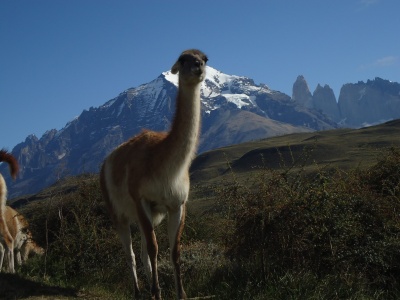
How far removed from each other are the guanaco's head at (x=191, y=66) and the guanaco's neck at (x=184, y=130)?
128 mm

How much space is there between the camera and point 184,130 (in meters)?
7.36

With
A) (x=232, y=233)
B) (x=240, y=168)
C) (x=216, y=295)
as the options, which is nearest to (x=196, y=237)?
(x=232, y=233)

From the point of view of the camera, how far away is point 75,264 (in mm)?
10438

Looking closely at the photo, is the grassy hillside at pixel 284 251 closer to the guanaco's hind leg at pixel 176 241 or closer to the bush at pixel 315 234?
the bush at pixel 315 234

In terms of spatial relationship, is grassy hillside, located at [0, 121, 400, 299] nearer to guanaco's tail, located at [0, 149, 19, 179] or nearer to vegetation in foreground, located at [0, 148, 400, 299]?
vegetation in foreground, located at [0, 148, 400, 299]

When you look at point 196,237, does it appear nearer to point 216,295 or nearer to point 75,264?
point 75,264

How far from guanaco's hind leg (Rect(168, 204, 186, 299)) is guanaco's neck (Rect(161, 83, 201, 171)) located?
734 millimetres

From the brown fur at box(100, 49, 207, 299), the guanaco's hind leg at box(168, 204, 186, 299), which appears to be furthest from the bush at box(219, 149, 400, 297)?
the brown fur at box(100, 49, 207, 299)

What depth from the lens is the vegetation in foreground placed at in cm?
709

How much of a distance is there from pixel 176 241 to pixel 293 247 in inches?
67.7

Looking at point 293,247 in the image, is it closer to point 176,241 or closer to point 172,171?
point 176,241

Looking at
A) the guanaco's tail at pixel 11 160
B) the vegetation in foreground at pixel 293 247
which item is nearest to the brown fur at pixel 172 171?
the vegetation in foreground at pixel 293 247

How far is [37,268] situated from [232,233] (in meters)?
4.59

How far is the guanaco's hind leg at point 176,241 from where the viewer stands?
7383mm
